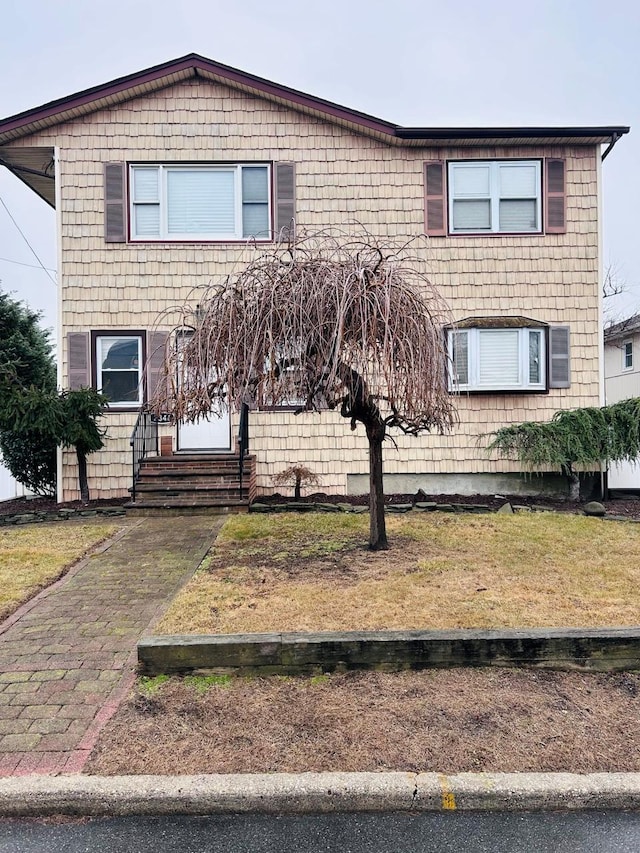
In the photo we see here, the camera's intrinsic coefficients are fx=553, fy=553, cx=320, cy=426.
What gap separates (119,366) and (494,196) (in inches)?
305

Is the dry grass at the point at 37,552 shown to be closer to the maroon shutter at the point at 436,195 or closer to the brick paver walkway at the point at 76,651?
the brick paver walkway at the point at 76,651

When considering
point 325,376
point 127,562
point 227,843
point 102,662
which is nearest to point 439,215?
point 325,376

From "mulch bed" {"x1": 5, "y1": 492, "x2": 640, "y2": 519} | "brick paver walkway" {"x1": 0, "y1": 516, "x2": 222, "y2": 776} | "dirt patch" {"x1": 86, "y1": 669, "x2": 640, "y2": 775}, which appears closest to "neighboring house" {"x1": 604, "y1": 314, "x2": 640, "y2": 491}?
"mulch bed" {"x1": 5, "y1": 492, "x2": 640, "y2": 519}

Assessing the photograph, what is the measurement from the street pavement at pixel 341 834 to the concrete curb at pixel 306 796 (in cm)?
4

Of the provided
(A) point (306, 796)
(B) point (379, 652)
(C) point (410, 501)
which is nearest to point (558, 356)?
(C) point (410, 501)

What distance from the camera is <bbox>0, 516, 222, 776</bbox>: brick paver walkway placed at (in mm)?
2799

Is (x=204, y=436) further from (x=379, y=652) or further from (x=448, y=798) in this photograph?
(x=448, y=798)

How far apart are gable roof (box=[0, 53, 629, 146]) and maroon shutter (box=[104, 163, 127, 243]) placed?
1.21m

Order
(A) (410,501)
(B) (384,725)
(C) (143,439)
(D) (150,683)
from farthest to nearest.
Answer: (C) (143,439), (A) (410,501), (D) (150,683), (B) (384,725)

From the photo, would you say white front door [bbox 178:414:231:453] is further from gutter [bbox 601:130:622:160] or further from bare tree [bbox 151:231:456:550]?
gutter [bbox 601:130:622:160]

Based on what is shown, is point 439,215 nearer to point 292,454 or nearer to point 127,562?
point 292,454

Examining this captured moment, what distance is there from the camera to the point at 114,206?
10219 millimetres

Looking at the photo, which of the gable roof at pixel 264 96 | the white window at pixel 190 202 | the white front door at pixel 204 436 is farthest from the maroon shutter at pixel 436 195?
the white front door at pixel 204 436

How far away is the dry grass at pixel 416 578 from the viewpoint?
4102 mm
